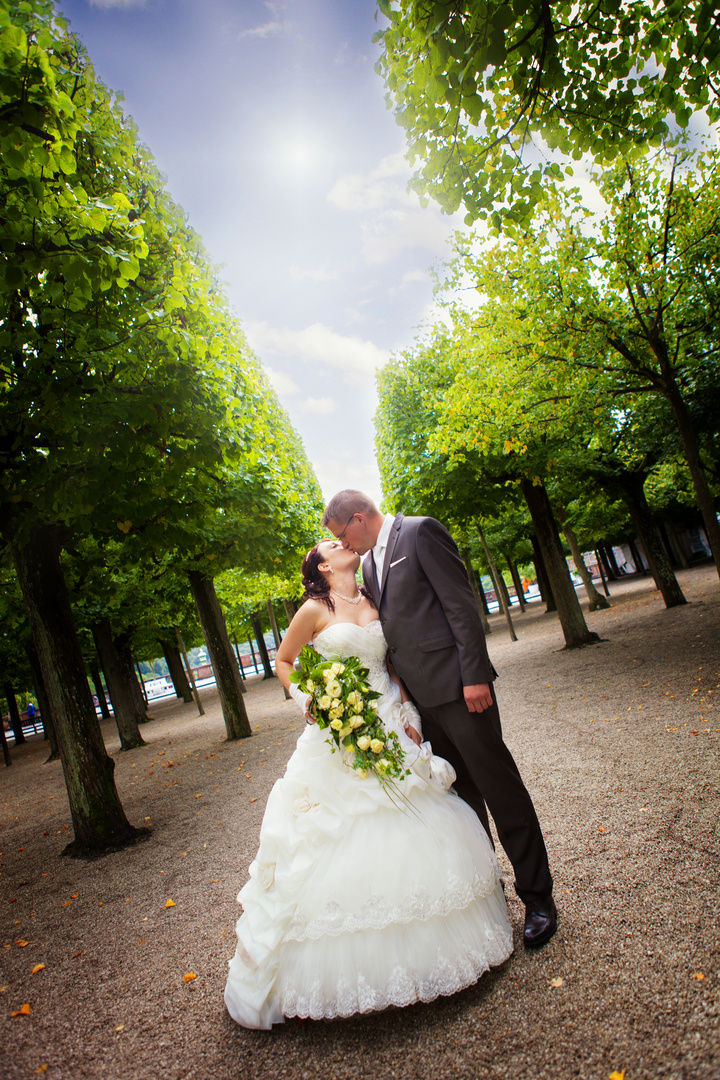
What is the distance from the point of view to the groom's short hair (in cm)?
360

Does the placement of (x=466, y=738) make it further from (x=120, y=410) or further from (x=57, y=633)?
(x=57, y=633)

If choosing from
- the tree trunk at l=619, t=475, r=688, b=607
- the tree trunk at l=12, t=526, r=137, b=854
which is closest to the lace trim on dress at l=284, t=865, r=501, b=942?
the tree trunk at l=12, t=526, r=137, b=854

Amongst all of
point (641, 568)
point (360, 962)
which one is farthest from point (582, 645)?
point (641, 568)

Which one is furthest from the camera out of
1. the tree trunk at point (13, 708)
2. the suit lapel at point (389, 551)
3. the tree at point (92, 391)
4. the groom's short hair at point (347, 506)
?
the tree trunk at point (13, 708)

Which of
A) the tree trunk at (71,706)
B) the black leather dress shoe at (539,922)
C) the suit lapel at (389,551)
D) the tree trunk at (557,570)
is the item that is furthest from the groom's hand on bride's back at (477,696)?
the tree trunk at (557,570)

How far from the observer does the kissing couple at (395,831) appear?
2.77 m

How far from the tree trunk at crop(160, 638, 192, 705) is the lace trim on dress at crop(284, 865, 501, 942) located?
2794cm

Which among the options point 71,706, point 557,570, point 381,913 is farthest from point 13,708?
point 381,913

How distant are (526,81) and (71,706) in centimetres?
771

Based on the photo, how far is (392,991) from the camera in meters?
2.67

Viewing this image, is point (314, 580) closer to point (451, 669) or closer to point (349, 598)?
point (349, 598)

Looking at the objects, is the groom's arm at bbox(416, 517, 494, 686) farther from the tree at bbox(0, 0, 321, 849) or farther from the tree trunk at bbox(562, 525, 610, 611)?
the tree trunk at bbox(562, 525, 610, 611)

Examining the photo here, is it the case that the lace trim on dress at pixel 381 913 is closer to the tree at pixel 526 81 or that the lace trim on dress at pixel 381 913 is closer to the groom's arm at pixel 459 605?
the groom's arm at pixel 459 605

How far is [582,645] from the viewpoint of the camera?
13367 millimetres
